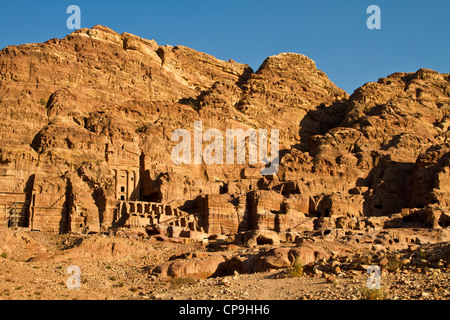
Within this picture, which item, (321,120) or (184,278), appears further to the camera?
(321,120)

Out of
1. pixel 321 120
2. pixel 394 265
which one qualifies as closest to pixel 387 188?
pixel 321 120

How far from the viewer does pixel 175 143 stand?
71.6 metres

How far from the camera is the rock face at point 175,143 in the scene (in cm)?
5759

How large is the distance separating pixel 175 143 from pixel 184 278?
39739 mm

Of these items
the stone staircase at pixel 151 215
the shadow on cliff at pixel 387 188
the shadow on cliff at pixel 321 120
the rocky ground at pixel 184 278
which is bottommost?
the rocky ground at pixel 184 278

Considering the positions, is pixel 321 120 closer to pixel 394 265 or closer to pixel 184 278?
pixel 184 278

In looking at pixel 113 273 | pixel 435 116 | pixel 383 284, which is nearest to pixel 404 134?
pixel 435 116

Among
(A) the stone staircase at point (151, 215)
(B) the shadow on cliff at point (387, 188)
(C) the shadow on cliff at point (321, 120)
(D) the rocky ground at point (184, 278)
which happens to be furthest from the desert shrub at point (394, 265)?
(C) the shadow on cliff at point (321, 120)

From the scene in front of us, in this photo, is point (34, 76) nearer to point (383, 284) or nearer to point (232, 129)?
point (232, 129)

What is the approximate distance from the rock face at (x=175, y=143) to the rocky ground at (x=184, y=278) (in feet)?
44.0

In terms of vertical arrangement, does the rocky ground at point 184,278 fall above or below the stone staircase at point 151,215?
below

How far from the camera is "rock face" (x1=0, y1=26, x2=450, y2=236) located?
5759 cm

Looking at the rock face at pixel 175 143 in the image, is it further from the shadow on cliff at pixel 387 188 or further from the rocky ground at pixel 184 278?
the rocky ground at pixel 184 278

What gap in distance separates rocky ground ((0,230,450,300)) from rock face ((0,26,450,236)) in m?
13.4
